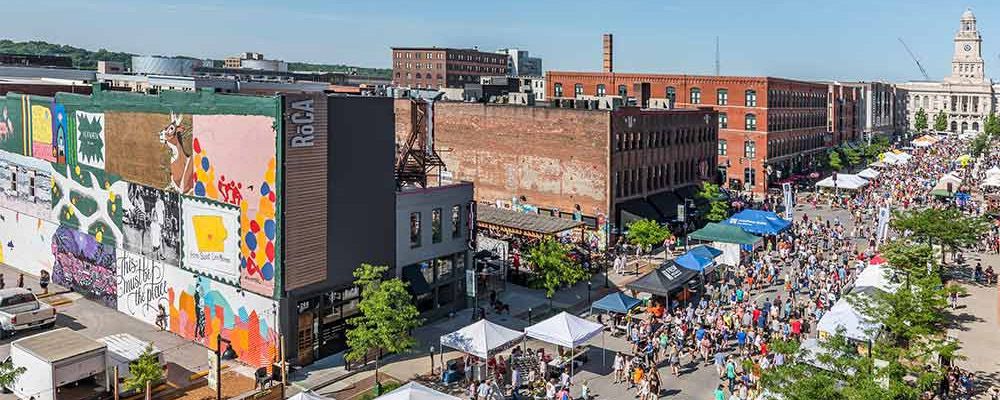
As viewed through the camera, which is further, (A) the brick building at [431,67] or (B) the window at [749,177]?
(A) the brick building at [431,67]

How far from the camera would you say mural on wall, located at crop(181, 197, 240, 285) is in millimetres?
31609

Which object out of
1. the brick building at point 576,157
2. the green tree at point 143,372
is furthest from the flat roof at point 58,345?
the brick building at point 576,157

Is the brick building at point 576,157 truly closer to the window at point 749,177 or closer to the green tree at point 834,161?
the window at point 749,177

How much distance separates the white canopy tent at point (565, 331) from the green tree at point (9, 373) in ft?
55.8

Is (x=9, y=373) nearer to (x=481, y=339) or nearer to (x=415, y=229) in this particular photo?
(x=481, y=339)

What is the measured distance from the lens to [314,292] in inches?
1224

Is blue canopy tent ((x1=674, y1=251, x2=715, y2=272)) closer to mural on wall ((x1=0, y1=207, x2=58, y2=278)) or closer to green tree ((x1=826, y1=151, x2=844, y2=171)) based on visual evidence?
mural on wall ((x1=0, y1=207, x2=58, y2=278))

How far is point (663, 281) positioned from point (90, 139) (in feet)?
92.1

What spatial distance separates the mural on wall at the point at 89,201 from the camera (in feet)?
123

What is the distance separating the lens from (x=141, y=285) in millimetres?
36312

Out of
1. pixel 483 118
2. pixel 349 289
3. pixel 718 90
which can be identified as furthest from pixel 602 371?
A: pixel 718 90

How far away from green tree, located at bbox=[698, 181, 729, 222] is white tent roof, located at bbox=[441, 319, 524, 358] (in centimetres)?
3357

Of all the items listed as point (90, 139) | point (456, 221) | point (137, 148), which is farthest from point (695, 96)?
point (137, 148)

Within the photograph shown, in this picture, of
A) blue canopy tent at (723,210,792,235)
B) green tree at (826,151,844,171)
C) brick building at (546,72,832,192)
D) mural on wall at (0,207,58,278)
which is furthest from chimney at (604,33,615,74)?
mural on wall at (0,207,58,278)
